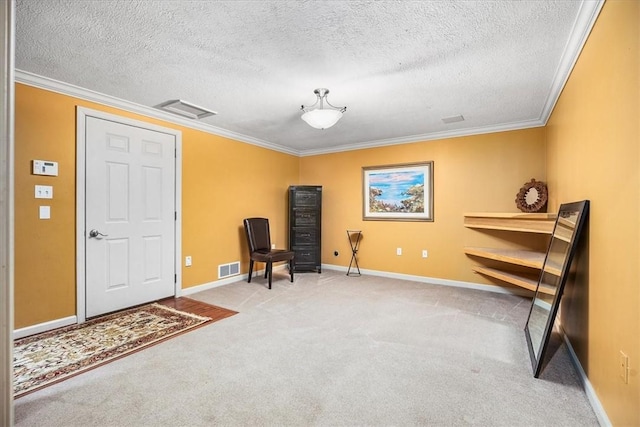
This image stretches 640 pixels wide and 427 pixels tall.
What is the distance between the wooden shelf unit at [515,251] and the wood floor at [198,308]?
10.2 ft

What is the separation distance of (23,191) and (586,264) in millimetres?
4526

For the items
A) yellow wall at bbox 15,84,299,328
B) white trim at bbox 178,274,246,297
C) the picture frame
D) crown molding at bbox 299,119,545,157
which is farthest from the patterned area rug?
crown molding at bbox 299,119,545,157

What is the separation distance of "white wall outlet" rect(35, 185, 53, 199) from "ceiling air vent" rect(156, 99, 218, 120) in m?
1.39

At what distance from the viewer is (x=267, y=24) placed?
74.4 inches

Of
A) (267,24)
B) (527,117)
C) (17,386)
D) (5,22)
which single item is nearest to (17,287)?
(17,386)

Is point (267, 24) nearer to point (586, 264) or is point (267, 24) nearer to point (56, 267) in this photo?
point (586, 264)

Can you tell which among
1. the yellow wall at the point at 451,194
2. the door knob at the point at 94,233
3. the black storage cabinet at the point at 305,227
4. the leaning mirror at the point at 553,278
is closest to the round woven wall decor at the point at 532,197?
the yellow wall at the point at 451,194

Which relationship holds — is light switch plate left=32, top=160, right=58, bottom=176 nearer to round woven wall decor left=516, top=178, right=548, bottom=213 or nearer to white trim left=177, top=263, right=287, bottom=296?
white trim left=177, top=263, right=287, bottom=296

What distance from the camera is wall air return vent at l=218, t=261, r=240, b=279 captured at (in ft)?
14.4

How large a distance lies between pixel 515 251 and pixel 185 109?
4497 millimetres

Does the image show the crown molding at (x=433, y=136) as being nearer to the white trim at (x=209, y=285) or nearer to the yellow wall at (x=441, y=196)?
the yellow wall at (x=441, y=196)

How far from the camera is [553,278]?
230cm

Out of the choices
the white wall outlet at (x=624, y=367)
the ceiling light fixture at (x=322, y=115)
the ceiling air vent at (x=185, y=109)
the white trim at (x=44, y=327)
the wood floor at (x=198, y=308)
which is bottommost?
the wood floor at (x=198, y=308)

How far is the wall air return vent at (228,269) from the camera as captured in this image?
4.38m
